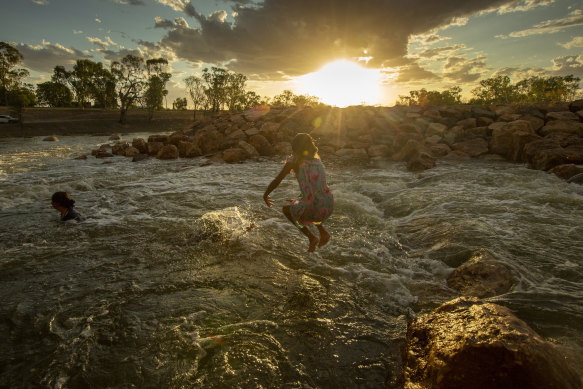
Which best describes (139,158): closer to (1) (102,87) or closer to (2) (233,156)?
(2) (233,156)

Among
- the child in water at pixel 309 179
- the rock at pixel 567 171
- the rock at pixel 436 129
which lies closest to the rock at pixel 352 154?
the rock at pixel 436 129

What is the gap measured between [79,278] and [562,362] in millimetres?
4940

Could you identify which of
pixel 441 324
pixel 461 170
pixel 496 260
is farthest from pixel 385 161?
pixel 441 324

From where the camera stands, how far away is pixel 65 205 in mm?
5633

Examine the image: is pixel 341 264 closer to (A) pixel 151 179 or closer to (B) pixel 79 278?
(B) pixel 79 278

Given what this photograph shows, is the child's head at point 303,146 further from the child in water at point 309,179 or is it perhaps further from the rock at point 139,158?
the rock at point 139,158

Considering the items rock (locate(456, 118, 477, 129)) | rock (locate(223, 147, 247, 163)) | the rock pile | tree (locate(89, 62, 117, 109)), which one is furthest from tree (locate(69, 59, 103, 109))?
rock (locate(456, 118, 477, 129))

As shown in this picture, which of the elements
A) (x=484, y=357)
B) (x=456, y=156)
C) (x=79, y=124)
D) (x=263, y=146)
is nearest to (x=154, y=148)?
(x=263, y=146)

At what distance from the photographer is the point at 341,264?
4.27 metres

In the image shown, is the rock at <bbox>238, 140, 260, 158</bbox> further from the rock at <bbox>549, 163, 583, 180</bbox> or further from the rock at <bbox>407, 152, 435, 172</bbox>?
the rock at <bbox>549, 163, 583, 180</bbox>

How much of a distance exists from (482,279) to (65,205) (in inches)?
283

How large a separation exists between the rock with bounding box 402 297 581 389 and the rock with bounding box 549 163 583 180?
8.38 meters

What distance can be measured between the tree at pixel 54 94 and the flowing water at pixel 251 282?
211 ft

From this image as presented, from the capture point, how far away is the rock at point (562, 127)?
37.2ft
